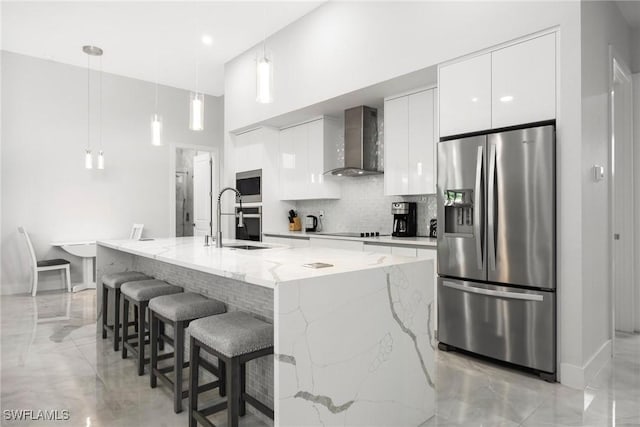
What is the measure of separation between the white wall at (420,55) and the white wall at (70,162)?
6.84 ft

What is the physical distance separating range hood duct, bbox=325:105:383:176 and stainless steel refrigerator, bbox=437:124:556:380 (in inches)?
55.1

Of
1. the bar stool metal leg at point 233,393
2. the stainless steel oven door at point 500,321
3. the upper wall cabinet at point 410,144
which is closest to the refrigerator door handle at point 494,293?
the stainless steel oven door at point 500,321

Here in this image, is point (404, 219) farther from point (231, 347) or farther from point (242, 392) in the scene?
point (231, 347)

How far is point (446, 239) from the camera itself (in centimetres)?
308

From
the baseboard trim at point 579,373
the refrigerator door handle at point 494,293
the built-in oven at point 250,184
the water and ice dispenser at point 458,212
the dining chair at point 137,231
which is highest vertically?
the built-in oven at point 250,184

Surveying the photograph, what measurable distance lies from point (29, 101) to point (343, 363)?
244 inches

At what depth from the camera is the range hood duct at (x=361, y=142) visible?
14.5 feet

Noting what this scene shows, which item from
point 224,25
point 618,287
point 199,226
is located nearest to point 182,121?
point 199,226

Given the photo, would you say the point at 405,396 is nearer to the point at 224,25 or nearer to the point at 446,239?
the point at 446,239

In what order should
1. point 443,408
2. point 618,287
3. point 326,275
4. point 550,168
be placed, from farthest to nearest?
point 618,287 < point 550,168 < point 443,408 < point 326,275

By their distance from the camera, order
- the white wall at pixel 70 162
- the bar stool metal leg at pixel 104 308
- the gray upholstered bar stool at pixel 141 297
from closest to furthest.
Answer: the gray upholstered bar stool at pixel 141 297 → the bar stool metal leg at pixel 104 308 → the white wall at pixel 70 162

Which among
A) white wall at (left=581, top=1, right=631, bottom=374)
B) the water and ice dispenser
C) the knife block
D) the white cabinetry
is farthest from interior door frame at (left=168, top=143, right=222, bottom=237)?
white wall at (left=581, top=1, right=631, bottom=374)

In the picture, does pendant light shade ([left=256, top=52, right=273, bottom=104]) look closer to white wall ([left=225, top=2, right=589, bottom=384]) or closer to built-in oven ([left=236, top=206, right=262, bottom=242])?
white wall ([left=225, top=2, right=589, bottom=384])

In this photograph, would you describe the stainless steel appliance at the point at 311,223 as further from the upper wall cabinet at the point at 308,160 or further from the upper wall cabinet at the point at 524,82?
the upper wall cabinet at the point at 524,82
